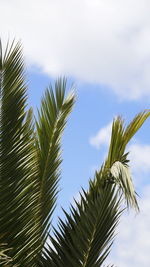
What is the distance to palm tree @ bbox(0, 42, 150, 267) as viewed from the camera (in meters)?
5.49

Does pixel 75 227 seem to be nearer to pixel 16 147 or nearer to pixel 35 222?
pixel 35 222

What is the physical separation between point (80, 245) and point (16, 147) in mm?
1116

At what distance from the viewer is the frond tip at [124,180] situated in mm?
5587

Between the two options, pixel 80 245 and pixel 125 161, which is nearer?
pixel 80 245

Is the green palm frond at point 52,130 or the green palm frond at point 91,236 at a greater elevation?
the green palm frond at point 52,130

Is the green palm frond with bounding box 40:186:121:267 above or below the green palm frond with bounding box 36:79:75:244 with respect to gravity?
below

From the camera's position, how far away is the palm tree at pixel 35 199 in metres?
5.49

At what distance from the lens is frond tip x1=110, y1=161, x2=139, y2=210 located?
5.59m

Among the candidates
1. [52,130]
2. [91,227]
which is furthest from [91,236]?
[52,130]

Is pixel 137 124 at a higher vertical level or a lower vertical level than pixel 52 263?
higher

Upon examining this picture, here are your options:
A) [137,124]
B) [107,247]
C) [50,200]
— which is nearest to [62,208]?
[50,200]

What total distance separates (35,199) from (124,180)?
2.93ft

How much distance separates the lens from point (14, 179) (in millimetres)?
5547

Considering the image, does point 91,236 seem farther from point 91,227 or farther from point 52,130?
point 52,130
